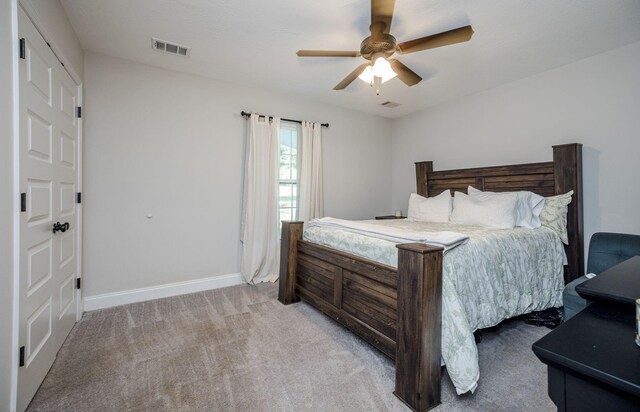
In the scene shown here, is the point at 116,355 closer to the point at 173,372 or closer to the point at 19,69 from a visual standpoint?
the point at 173,372

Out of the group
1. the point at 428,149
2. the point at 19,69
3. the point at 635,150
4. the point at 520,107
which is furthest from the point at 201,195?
the point at 635,150

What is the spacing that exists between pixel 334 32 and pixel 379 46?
589 millimetres

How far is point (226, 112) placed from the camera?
3605mm

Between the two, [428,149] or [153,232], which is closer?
[153,232]

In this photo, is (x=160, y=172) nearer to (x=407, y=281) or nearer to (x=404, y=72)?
(x=404, y=72)

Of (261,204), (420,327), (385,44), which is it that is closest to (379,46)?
(385,44)

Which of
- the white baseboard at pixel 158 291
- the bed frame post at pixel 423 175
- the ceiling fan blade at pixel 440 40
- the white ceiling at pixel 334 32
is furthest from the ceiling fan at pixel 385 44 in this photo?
the white baseboard at pixel 158 291

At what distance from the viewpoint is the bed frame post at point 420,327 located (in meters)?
1.54

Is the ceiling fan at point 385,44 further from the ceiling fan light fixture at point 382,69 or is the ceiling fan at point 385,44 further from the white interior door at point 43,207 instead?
the white interior door at point 43,207

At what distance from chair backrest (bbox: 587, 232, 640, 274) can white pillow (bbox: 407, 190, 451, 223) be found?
136cm

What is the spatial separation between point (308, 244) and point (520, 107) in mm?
3071

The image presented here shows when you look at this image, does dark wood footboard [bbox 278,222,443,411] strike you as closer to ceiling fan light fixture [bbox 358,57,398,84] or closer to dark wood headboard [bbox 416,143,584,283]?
ceiling fan light fixture [bbox 358,57,398,84]

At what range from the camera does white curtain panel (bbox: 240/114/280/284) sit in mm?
3680

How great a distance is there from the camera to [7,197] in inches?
54.6
